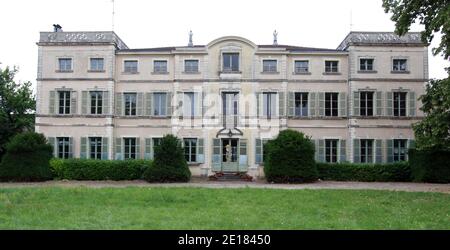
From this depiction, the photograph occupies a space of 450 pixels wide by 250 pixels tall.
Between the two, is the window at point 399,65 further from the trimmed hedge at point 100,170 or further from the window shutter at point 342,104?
the trimmed hedge at point 100,170

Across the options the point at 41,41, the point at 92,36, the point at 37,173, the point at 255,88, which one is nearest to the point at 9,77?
the point at 41,41

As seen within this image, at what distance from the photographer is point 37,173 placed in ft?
78.7

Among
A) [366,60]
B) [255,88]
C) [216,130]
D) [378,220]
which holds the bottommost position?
[378,220]

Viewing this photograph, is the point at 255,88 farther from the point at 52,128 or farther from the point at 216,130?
the point at 52,128

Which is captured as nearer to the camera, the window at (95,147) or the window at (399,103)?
the window at (399,103)

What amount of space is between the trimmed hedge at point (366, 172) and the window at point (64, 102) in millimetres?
16408

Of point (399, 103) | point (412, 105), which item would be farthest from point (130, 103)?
point (412, 105)

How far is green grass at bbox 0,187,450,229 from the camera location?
9344 mm

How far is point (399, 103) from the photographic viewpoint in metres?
27.7

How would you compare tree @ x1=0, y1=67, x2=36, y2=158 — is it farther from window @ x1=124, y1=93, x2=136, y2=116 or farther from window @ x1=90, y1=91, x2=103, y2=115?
window @ x1=124, y1=93, x2=136, y2=116

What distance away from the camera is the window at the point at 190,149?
1109 inches

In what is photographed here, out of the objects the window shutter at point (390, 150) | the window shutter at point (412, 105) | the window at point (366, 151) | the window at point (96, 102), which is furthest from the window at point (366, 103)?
the window at point (96, 102)
